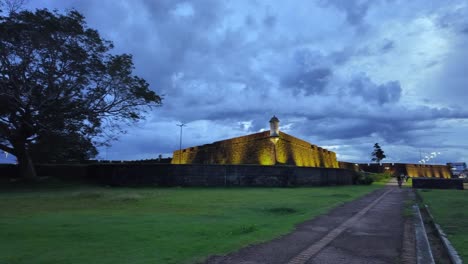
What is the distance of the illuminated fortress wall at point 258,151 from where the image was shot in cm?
3241

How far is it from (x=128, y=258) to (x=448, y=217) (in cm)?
950

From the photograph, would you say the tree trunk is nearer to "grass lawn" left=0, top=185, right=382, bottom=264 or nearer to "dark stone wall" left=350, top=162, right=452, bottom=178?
"grass lawn" left=0, top=185, right=382, bottom=264

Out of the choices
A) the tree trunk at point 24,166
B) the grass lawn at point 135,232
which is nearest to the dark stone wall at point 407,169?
the tree trunk at point 24,166

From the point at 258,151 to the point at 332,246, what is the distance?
27237mm

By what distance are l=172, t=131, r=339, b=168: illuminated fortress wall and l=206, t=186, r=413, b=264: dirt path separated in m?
22.7

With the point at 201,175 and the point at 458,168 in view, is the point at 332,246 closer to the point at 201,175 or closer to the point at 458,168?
the point at 201,175

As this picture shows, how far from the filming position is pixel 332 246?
630 centimetres

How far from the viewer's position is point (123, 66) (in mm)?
23578

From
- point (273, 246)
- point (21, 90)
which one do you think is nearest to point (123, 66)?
point (21, 90)

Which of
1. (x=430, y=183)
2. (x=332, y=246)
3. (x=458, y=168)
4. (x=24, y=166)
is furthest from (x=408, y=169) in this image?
(x=332, y=246)

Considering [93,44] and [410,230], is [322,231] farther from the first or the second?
[93,44]

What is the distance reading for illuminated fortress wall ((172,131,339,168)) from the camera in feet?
106

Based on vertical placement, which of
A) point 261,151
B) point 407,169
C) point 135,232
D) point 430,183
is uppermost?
point 407,169

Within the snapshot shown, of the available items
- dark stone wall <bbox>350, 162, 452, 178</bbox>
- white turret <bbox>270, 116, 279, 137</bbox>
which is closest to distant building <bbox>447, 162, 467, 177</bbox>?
dark stone wall <bbox>350, 162, 452, 178</bbox>
